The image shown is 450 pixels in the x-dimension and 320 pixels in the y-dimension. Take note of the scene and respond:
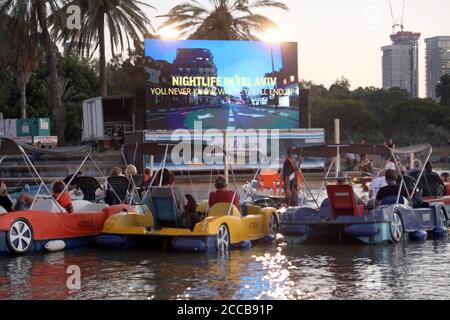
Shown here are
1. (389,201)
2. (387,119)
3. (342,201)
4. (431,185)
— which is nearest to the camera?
(342,201)

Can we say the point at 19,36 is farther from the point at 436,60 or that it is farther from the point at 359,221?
the point at 436,60

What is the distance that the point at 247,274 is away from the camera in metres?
11.8

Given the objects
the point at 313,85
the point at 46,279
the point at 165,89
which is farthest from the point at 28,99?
the point at 46,279

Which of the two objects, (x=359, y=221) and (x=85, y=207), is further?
(x=85, y=207)

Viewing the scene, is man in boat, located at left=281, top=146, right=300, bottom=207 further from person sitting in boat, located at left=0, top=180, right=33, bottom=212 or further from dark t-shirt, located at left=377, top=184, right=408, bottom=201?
person sitting in boat, located at left=0, top=180, right=33, bottom=212

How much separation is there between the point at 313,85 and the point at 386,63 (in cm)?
1503

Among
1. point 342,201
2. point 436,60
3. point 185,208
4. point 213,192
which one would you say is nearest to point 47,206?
point 185,208

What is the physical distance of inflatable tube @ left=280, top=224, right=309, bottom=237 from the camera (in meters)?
15.6

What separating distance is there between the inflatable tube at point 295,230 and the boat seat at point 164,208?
7.70 ft

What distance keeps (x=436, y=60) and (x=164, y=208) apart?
8051cm

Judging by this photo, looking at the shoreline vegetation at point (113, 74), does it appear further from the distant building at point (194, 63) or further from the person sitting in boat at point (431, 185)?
the person sitting in boat at point (431, 185)

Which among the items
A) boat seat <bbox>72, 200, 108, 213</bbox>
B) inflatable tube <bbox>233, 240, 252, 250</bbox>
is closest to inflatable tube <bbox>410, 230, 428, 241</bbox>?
inflatable tube <bbox>233, 240, 252, 250</bbox>

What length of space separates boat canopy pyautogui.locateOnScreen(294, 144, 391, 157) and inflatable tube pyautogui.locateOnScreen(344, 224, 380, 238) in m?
1.86

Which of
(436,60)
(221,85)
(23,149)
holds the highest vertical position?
(436,60)
